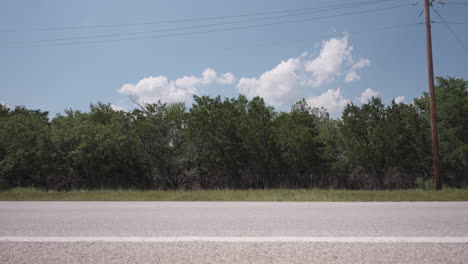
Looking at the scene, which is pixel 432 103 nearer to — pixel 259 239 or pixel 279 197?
pixel 279 197

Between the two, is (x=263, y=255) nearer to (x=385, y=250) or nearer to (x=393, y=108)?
(x=385, y=250)

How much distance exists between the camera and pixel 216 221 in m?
5.70

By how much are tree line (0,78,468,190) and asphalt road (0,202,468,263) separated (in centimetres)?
1996

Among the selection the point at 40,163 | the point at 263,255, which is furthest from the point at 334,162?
the point at 40,163

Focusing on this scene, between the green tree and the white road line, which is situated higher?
the green tree

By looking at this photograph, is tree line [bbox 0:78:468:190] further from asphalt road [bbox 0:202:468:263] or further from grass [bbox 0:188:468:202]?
asphalt road [bbox 0:202:468:263]

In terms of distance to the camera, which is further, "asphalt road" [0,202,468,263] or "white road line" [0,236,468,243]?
"white road line" [0,236,468,243]

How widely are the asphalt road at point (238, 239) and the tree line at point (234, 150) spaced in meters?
20.0

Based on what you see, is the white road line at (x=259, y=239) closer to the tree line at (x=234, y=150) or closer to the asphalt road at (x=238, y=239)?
the asphalt road at (x=238, y=239)

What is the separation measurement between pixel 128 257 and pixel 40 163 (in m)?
25.9

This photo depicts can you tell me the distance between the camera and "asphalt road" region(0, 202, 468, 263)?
134 inches

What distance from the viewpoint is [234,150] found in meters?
27.4

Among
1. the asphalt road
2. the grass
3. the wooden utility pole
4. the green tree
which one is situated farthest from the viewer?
the green tree

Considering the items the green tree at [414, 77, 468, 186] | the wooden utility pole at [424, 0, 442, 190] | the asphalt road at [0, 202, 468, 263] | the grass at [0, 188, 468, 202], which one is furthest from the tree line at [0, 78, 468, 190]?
the asphalt road at [0, 202, 468, 263]
